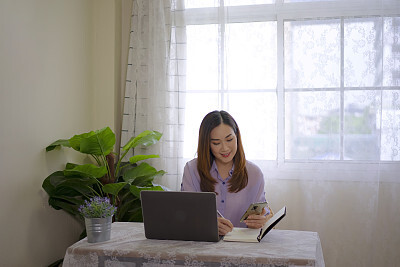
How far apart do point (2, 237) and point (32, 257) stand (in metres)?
0.36

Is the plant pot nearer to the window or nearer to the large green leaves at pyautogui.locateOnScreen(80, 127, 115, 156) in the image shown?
the large green leaves at pyautogui.locateOnScreen(80, 127, 115, 156)

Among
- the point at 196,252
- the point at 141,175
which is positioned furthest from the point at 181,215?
the point at 141,175

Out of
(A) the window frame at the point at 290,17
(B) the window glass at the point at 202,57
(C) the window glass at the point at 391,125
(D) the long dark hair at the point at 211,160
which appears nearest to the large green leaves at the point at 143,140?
(B) the window glass at the point at 202,57

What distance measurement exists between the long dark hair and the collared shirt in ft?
0.10

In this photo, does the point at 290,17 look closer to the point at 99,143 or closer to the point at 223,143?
the point at 223,143

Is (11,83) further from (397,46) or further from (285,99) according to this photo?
(397,46)

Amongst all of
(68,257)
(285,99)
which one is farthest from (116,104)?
(68,257)

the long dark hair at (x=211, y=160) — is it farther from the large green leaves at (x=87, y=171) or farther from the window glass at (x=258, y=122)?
the window glass at (x=258, y=122)

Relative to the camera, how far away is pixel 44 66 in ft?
10.1

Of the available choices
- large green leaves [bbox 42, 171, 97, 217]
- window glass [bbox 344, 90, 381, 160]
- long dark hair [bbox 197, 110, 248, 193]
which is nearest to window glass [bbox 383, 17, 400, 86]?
window glass [bbox 344, 90, 381, 160]

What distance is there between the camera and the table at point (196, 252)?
1.80 metres

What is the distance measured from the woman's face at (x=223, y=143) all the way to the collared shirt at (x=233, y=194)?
10 cm

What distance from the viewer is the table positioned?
180 cm

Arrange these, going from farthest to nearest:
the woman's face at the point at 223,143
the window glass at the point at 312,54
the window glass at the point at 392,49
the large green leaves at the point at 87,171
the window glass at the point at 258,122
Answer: the window glass at the point at 258,122 → the window glass at the point at 312,54 → the window glass at the point at 392,49 → the large green leaves at the point at 87,171 → the woman's face at the point at 223,143
